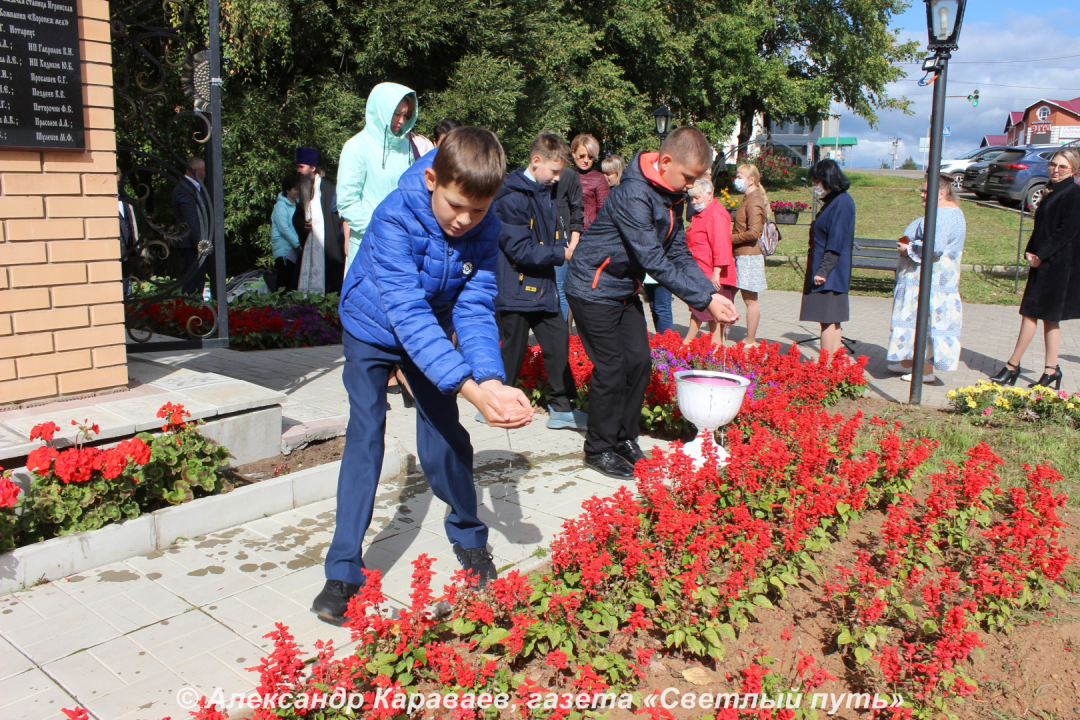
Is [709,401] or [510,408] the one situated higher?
[510,408]

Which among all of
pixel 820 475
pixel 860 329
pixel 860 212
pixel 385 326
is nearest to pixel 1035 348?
pixel 860 329

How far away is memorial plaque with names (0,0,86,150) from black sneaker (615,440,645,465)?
3.22m

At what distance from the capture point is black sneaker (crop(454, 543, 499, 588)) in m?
3.15

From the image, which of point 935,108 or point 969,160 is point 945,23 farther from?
point 969,160

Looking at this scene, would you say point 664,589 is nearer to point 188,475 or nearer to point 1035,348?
point 188,475

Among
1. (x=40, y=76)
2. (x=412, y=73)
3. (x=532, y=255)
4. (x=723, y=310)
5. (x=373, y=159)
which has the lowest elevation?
(x=723, y=310)

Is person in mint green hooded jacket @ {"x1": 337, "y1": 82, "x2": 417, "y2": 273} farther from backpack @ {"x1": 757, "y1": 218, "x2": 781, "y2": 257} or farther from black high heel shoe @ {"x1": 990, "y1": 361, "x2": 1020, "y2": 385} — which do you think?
black high heel shoe @ {"x1": 990, "y1": 361, "x2": 1020, "y2": 385}

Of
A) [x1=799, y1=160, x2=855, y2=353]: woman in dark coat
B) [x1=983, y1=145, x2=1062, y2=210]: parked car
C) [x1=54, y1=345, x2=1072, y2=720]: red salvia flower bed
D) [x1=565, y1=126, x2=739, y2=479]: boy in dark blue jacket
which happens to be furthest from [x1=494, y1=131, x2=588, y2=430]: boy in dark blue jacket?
[x1=983, y1=145, x2=1062, y2=210]: parked car

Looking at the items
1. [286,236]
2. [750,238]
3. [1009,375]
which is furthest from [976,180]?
[286,236]

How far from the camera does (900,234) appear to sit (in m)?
20.8

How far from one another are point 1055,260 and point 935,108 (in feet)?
6.69

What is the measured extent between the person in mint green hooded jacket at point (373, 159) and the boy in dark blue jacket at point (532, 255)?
2.35 feet

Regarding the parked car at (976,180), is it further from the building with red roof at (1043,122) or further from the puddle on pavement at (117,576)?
the puddle on pavement at (117,576)

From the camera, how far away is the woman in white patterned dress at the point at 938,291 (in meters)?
7.23
